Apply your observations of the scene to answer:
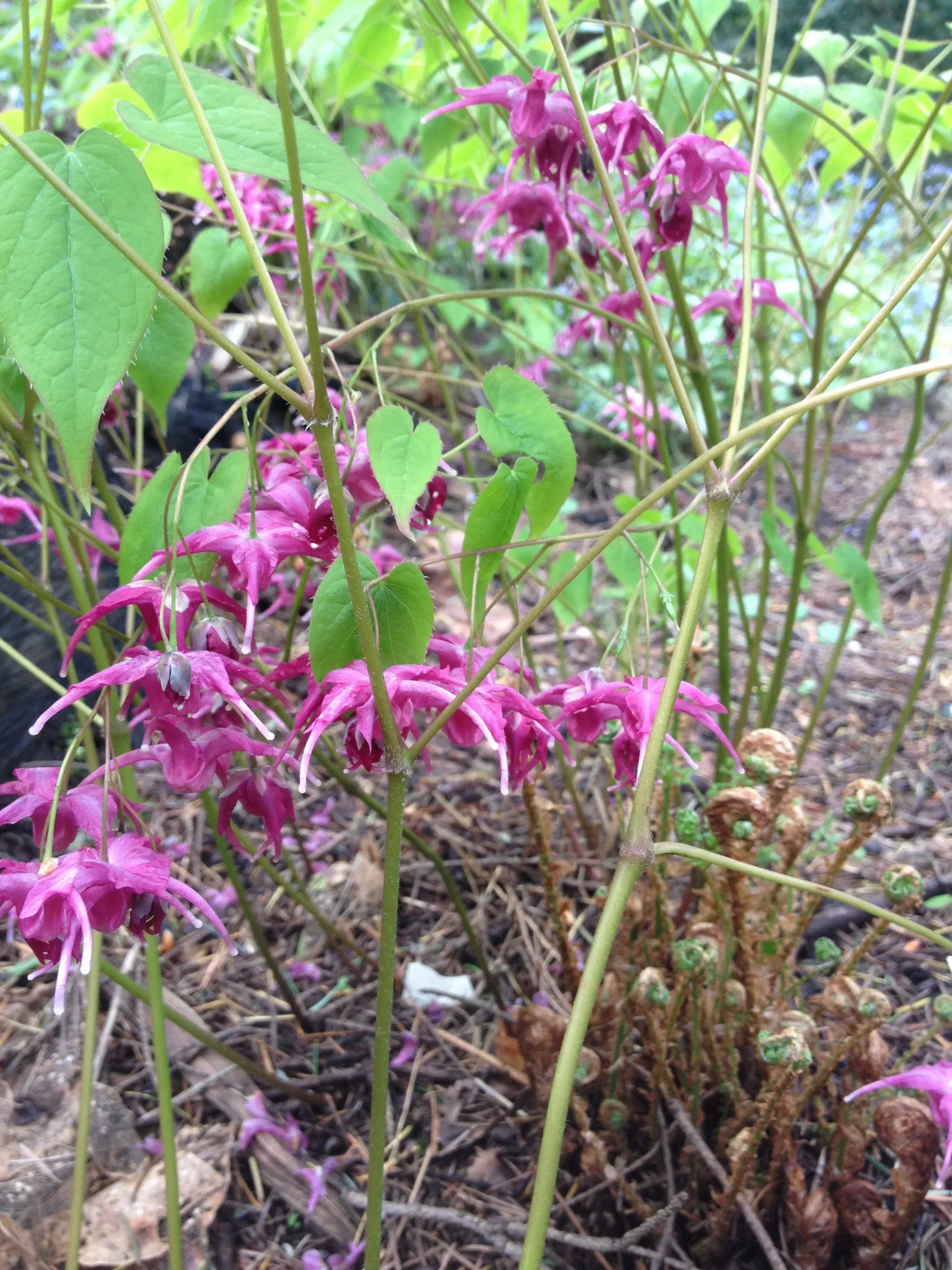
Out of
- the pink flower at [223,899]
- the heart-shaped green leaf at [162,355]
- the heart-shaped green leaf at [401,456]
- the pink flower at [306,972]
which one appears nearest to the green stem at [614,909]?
the heart-shaped green leaf at [401,456]

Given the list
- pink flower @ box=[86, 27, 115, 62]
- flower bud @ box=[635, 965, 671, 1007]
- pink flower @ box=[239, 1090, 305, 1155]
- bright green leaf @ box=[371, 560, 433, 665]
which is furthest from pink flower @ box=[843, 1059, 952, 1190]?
pink flower @ box=[86, 27, 115, 62]

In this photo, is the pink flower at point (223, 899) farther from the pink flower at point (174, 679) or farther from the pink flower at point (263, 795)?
the pink flower at point (174, 679)

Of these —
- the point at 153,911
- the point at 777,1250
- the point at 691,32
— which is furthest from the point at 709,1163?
the point at 691,32

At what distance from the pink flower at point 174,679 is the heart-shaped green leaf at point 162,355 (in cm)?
34

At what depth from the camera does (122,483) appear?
231cm

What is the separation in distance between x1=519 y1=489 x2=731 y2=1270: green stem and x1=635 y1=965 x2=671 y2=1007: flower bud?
276 millimetres

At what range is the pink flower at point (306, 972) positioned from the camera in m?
1.51

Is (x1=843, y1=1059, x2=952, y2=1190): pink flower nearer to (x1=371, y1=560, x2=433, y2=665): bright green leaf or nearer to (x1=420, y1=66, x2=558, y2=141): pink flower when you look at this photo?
(x1=371, y1=560, x2=433, y2=665): bright green leaf

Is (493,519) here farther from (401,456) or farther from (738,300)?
(738,300)

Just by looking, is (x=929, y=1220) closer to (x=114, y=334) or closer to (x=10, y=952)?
Answer: (x=114, y=334)

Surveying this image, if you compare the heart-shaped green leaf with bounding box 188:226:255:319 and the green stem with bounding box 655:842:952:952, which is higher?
the heart-shaped green leaf with bounding box 188:226:255:319

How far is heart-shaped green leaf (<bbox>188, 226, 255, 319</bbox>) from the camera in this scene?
99 cm

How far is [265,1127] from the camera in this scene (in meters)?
1.26

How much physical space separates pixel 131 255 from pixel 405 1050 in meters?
1.20
